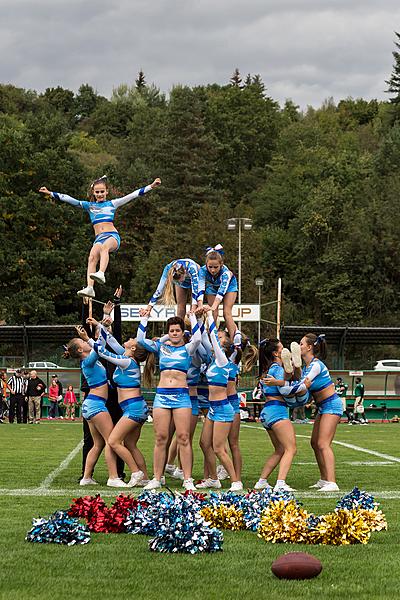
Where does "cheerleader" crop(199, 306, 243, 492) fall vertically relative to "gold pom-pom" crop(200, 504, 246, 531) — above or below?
above

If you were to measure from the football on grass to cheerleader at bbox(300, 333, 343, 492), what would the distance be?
525 cm

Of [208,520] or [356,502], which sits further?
[208,520]

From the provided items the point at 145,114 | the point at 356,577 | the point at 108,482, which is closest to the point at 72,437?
the point at 108,482

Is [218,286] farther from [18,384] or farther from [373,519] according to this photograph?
[18,384]

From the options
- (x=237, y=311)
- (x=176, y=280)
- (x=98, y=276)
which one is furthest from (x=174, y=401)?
→ (x=237, y=311)

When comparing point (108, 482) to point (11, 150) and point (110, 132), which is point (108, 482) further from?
point (110, 132)

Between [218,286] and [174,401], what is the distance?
189 centimetres

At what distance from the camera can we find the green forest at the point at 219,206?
65875 mm

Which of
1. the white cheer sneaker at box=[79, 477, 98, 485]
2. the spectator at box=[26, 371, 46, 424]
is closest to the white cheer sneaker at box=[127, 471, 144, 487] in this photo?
the white cheer sneaker at box=[79, 477, 98, 485]

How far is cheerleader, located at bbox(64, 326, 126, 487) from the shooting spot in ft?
41.7

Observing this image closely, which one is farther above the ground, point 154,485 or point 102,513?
point 102,513

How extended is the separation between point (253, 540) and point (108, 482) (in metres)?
4.56

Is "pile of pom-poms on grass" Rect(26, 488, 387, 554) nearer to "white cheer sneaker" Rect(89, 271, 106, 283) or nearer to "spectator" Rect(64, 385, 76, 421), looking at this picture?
"white cheer sneaker" Rect(89, 271, 106, 283)

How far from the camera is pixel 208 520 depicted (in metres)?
8.73
